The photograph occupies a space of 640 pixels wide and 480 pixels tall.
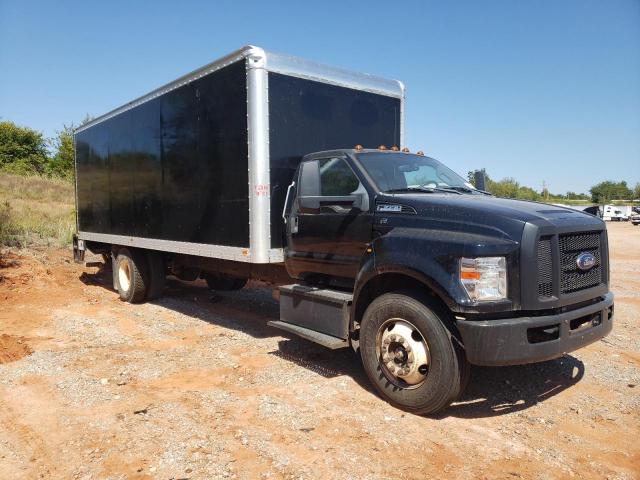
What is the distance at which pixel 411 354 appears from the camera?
13.9 feet

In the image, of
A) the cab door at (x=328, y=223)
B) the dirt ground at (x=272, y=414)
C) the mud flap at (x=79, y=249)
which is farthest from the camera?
the mud flap at (x=79, y=249)

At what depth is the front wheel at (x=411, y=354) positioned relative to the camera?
158 inches

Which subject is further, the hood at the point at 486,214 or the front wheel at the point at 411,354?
the front wheel at the point at 411,354

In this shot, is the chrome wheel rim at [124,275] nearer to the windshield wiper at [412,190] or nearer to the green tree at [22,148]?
the windshield wiper at [412,190]

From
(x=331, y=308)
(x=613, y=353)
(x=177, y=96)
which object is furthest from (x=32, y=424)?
(x=613, y=353)

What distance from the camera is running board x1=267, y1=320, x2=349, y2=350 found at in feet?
16.1

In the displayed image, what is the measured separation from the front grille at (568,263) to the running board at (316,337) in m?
1.91

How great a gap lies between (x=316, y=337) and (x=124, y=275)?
19.1ft

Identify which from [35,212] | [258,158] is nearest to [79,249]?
[258,158]

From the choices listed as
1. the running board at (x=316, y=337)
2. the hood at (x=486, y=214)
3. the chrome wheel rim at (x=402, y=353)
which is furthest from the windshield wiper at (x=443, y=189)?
the running board at (x=316, y=337)

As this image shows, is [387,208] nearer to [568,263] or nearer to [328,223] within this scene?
[328,223]

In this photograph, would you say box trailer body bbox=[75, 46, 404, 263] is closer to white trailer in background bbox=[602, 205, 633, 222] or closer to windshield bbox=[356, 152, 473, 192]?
windshield bbox=[356, 152, 473, 192]

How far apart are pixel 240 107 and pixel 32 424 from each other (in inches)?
150

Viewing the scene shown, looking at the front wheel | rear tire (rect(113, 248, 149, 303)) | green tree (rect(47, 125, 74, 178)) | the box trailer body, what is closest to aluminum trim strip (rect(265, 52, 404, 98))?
the box trailer body
